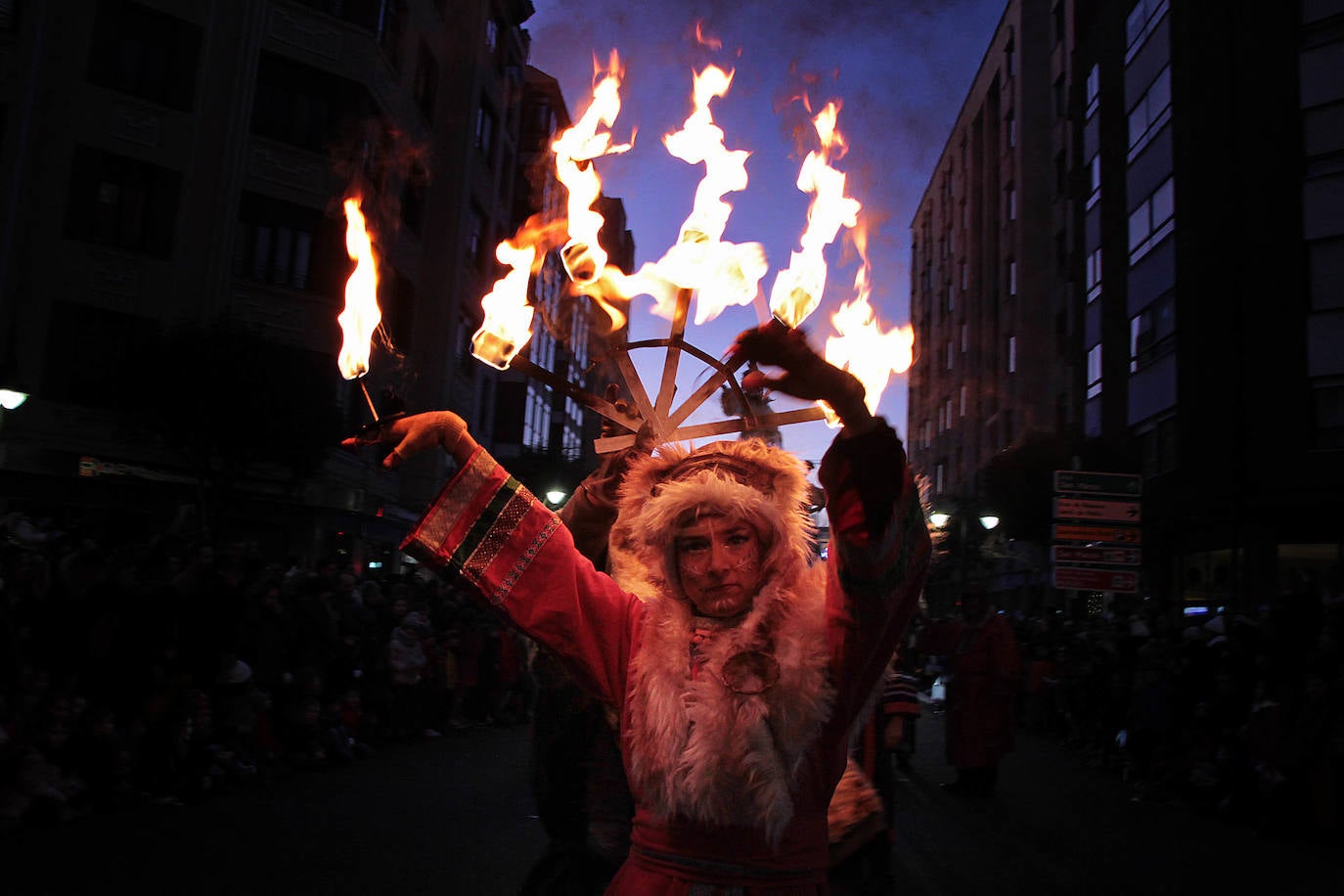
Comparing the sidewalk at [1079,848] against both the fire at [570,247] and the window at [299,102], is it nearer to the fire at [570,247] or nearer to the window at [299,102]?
the fire at [570,247]

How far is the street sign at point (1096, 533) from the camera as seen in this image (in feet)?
49.8

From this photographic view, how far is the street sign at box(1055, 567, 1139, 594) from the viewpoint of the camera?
49.2ft

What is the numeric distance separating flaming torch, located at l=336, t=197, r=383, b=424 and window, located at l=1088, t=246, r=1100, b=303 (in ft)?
96.4

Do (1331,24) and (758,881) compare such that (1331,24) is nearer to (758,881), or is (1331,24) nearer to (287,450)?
(287,450)

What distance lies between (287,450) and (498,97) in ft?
60.4

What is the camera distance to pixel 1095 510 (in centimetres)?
1544

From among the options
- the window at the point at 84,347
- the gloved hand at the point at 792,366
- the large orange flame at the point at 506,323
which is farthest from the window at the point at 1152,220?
the gloved hand at the point at 792,366

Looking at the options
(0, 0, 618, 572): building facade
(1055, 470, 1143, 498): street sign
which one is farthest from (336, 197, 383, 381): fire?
(0, 0, 618, 572): building facade

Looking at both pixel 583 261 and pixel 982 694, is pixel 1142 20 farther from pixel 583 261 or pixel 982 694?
pixel 583 261

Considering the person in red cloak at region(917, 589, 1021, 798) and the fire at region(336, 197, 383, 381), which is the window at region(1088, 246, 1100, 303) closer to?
the person in red cloak at region(917, 589, 1021, 798)

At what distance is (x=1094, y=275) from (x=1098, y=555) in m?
17.5

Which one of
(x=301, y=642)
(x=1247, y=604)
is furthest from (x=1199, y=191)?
(x=301, y=642)

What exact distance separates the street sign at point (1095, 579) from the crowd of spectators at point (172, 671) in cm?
815

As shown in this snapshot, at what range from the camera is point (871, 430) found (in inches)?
91.6
